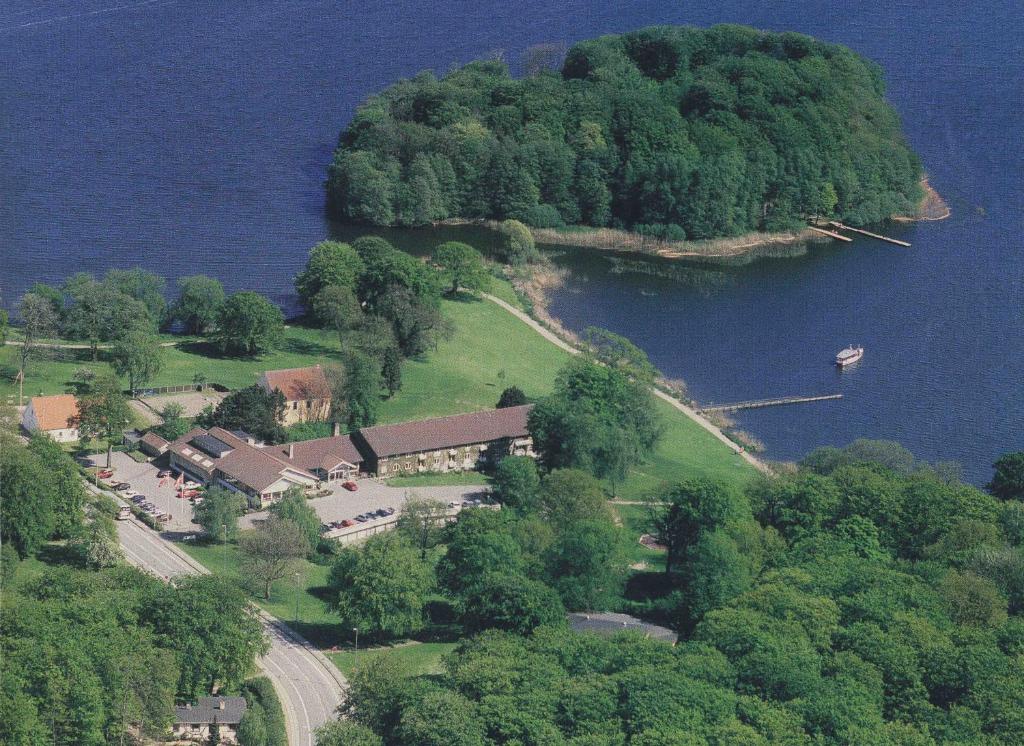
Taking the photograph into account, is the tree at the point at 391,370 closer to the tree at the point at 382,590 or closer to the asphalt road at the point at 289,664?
the asphalt road at the point at 289,664

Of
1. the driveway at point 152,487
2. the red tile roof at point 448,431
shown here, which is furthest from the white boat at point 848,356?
the driveway at point 152,487

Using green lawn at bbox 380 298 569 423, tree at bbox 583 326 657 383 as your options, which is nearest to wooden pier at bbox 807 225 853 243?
green lawn at bbox 380 298 569 423

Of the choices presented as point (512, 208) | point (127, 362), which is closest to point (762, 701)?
point (127, 362)

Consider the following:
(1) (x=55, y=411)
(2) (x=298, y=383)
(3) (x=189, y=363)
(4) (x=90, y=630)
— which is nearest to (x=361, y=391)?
(2) (x=298, y=383)

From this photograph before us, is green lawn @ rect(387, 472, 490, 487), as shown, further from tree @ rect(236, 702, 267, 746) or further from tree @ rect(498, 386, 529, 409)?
tree @ rect(236, 702, 267, 746)

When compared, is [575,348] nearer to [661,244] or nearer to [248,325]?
[248,325]

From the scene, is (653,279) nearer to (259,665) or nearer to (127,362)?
(127,362)
